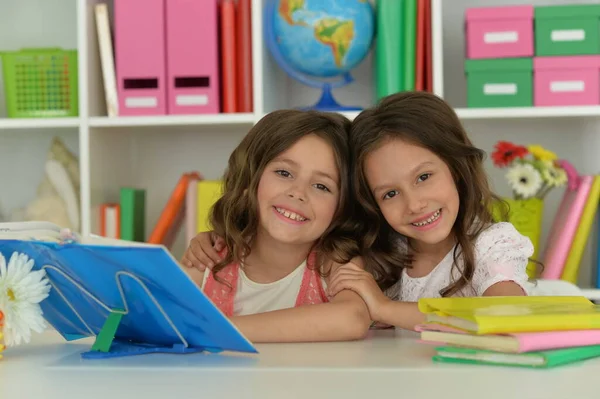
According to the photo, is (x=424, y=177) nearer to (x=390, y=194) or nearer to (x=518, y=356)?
(x=390, y=194)

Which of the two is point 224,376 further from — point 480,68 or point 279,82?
point 279,82

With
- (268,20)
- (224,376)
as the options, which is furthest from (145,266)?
(268,20)

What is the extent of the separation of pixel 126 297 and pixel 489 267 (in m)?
0.74

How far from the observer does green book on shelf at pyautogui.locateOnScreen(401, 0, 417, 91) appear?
7.56 feet

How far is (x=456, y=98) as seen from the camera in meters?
2.64

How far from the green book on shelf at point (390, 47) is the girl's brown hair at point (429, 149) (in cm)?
71

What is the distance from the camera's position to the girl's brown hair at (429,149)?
4.99 feet

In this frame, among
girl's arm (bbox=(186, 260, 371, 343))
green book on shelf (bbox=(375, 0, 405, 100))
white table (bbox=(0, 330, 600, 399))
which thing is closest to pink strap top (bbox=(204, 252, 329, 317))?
girl's arm (bbox=(186, 260, 371, 343))

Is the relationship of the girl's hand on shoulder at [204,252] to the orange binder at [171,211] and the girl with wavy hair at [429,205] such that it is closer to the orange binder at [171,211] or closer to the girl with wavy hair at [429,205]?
the girl with wavy hair at [429,205]

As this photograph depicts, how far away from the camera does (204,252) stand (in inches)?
65.6

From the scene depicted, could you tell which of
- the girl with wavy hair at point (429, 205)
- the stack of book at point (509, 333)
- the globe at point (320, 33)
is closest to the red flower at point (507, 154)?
the globe at point (320, 33)

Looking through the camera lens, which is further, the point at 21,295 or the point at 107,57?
the point at 107,57

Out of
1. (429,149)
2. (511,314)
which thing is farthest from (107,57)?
(511,314)

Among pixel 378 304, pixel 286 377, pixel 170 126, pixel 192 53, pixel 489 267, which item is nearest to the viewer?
pixel 286 377
